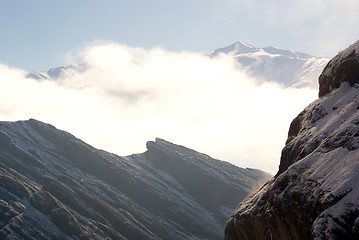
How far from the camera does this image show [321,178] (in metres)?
27.9

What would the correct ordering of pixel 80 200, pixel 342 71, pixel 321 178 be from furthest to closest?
pixel 80 200
pixel 342 71
pixel 321 178

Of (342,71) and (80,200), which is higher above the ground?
(342,71)

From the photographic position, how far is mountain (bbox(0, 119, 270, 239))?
12456 cm

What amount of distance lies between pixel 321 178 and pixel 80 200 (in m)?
134

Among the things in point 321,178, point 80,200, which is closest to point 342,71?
point 321,178

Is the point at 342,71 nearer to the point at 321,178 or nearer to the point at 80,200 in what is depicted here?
the point at 321,178

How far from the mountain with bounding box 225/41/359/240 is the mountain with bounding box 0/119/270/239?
9334cm

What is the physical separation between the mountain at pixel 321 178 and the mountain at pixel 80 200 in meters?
93.3

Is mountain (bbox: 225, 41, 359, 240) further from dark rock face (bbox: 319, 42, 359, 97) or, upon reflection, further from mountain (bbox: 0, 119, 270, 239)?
mountain (bbox: 0, 119, 270, 239)

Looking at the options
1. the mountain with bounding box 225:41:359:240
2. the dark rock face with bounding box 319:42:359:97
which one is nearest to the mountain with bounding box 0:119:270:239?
the mountain with bounding box 225:41:359:240

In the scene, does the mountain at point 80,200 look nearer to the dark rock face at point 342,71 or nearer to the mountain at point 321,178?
the mountain at point 321,178

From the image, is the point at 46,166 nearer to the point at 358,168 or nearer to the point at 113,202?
the point at 113,202

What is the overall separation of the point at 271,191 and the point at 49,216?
108 metres

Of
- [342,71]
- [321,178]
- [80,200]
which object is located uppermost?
[342,71]
